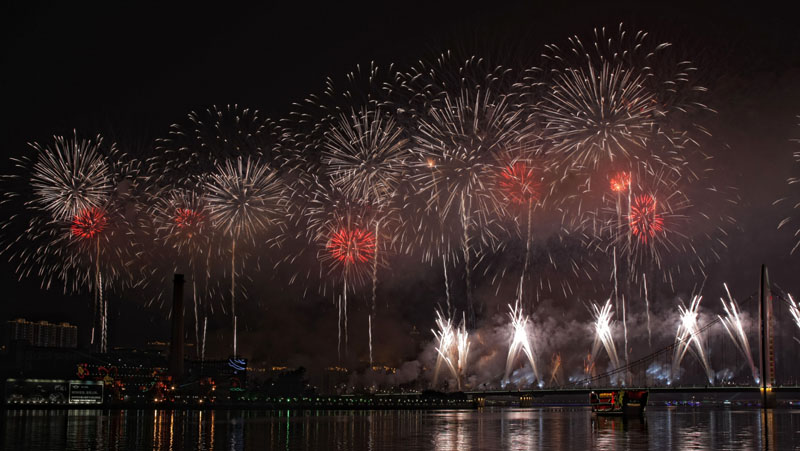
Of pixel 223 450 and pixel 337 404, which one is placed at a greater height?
pixel 223 450

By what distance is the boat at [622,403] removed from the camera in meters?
114

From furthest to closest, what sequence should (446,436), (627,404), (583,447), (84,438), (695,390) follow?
(695,390) → (627,404) → (446,436) → (84,438) → (583,447)

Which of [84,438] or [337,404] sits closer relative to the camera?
[84,438]

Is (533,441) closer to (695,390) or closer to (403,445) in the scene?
(403,445)

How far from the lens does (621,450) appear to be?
1799 inches

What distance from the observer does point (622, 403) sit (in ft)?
385

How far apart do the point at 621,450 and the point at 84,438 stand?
36904 millimetres

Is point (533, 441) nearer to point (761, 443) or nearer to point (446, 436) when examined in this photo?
point (446, 436)

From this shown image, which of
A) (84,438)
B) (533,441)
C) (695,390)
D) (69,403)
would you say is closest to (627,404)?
(695,390)

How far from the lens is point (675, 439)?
56.8 m

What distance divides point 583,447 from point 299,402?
15557cm

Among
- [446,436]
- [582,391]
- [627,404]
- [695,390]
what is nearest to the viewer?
[446,436]

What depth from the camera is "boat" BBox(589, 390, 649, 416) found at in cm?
11444

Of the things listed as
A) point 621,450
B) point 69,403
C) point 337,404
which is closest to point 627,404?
point 621,450
